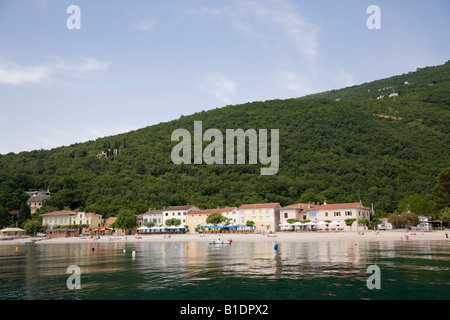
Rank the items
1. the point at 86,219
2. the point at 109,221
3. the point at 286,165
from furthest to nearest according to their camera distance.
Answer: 1. the point at 286,165
2. the point at 109,221
3. the point at 86,219

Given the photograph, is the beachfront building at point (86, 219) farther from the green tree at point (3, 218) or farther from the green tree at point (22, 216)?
the green tree at point (3, 218)

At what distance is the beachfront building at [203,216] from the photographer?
87988 mm

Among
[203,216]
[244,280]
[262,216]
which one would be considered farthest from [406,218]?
[244,280]

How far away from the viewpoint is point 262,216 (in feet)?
280

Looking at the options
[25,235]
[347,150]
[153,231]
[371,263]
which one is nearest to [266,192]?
[153,231]

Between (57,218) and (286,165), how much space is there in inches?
2865

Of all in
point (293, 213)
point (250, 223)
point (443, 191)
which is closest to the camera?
point (443, 191)

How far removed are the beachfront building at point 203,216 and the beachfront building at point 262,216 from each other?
1457 mm

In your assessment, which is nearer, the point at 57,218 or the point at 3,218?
the point at 3,218

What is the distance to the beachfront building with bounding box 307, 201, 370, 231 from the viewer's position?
7394 centimetres

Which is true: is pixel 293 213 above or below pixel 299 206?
below

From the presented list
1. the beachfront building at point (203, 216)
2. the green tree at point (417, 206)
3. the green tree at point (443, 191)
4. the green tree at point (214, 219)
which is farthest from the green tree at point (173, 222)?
the green tree at point (443, 191)

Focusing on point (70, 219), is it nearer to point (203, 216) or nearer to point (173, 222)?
point (173, 222)
